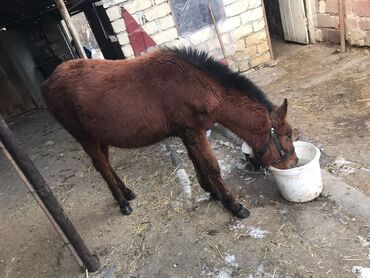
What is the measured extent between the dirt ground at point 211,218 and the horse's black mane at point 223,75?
1.14 m

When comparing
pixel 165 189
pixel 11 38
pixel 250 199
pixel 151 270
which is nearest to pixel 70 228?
pixel 151 270

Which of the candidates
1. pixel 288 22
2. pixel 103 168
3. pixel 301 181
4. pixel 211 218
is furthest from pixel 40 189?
pixel 288 22

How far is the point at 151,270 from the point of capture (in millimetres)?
3432

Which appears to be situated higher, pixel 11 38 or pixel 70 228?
pixel 11 38

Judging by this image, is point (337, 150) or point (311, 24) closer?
point (337, 150)

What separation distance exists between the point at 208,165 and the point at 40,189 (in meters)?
1.55

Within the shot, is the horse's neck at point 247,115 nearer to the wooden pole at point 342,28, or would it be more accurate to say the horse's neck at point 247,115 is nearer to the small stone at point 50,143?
the small stone at point 50,143

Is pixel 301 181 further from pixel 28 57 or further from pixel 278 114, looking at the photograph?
pixel 28 57

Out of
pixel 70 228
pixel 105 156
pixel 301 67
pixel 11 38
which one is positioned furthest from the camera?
pixel 11 38

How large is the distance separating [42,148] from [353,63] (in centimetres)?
597

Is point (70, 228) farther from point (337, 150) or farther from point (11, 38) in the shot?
point (11, 38)

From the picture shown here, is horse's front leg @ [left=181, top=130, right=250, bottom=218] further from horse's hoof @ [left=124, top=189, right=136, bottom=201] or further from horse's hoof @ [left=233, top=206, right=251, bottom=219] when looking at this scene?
horse's hoof @ [left=124, top=189, right=136, bottom=201]

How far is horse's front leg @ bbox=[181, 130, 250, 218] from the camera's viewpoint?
358 cm

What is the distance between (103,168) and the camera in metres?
4.16
